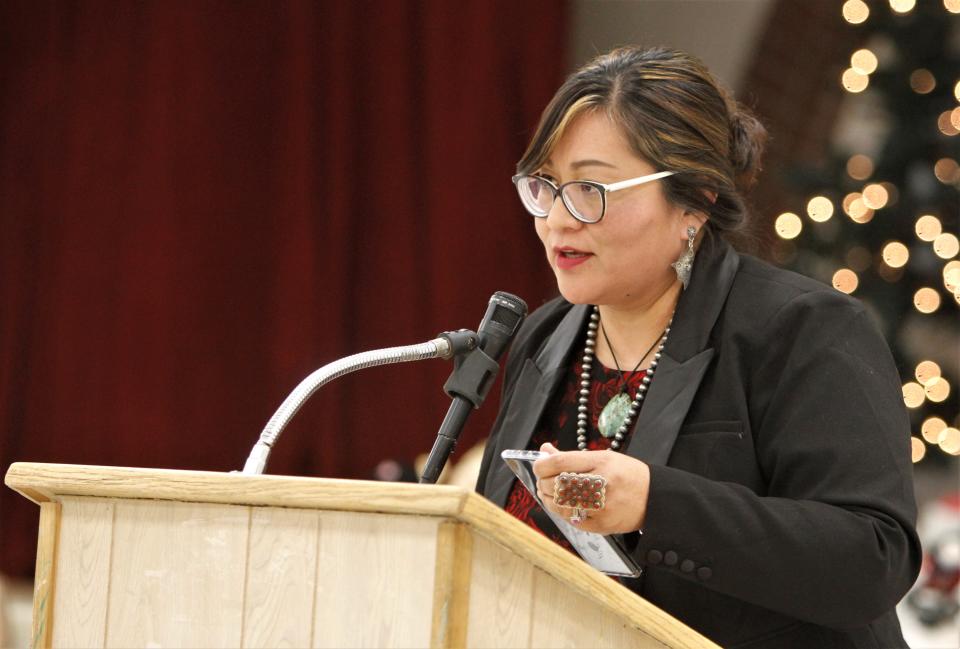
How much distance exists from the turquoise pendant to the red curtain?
2.22 m

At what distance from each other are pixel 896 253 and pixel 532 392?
2.14 meters

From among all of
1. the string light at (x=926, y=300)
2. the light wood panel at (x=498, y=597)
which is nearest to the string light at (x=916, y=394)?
the string light at (x=926, y=300)

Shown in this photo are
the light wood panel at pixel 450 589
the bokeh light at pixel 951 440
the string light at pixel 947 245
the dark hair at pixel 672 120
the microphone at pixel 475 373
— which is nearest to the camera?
the light wood panel at pixel 450 589

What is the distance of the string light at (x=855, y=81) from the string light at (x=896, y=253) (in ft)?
1.62

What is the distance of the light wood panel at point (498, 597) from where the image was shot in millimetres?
1010

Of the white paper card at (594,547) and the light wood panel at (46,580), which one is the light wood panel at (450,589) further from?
the light wood panel at (46,580)

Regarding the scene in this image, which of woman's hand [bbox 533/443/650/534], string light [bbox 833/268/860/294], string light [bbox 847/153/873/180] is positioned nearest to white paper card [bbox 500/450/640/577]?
woman's hand [bbox 533/443/650/534]

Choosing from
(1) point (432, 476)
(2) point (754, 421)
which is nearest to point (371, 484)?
(1) point (432, 476)

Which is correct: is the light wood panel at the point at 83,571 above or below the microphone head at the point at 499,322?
below

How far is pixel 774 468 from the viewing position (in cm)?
148

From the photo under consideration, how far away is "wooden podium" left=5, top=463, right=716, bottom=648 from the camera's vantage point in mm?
996

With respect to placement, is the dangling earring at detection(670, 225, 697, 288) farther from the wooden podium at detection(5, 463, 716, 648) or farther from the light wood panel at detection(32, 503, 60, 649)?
the light wood panel at detection(32, 503, 60, 649)

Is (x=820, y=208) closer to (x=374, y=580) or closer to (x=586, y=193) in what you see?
(x=586, y=193)

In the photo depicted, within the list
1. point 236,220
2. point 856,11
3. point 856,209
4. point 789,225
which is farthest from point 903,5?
point 236,220
